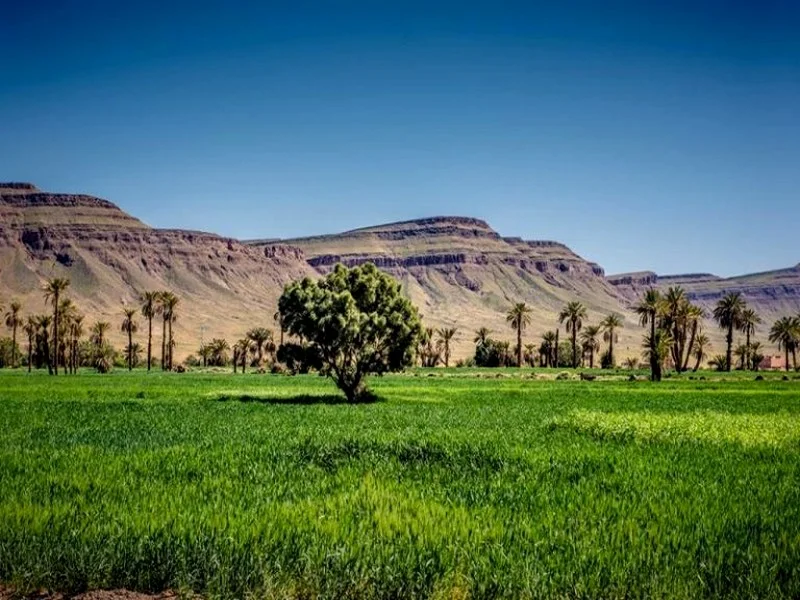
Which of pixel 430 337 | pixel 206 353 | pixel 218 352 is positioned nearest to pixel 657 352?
pixel 430 337

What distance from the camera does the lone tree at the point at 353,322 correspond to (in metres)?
47.6

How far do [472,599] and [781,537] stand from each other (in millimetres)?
5886

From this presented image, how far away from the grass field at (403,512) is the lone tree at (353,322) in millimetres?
20371

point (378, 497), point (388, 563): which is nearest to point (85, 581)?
point (388, 563)

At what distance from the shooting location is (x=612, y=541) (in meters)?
11.3

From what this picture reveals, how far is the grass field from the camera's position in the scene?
9961 mm

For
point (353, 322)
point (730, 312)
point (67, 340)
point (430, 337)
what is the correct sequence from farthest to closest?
point (67, 340) → point (730, 312) → point (430, 337) → point (353, 322)

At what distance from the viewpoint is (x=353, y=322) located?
47.6 metres

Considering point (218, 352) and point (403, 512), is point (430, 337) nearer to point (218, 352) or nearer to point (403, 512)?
point (218, 352)

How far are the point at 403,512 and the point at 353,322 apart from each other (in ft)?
114

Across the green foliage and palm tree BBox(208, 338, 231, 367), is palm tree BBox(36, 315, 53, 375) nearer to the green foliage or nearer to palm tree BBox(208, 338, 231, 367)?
the green foliage

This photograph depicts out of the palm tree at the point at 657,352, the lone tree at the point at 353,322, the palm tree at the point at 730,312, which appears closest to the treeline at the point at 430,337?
the palm tree at the point at 730,312

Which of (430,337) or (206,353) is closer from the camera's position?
(430,337)

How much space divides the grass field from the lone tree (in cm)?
2037
